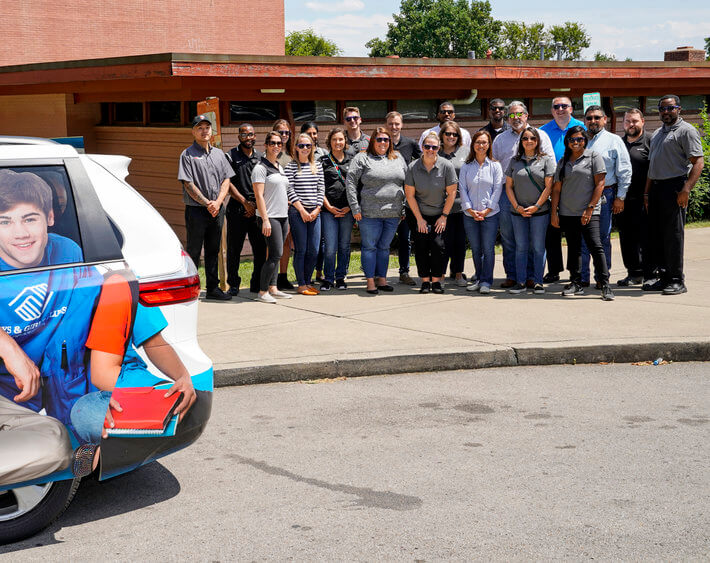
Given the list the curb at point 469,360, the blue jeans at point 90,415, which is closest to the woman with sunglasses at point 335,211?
the curb at point 469,360

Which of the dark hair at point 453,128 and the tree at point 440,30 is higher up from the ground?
the tree at point 440,30

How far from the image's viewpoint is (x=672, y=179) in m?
9.76

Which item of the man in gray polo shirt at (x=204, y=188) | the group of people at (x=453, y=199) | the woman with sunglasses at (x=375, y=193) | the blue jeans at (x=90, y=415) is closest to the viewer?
the blue jeans at (x=90, y=415)

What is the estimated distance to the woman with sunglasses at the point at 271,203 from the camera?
31.3 feet

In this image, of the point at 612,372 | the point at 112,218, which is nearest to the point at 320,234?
the point at 612,372

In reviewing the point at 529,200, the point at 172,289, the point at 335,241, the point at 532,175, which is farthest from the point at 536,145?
the point at 172,289

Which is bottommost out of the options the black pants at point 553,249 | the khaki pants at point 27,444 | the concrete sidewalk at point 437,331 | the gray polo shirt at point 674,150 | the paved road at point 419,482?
the paved road at point 419,482

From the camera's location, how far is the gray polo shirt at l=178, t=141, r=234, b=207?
941cm

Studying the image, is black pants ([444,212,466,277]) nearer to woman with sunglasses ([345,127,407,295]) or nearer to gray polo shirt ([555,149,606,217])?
woman with sunglasses ([345,127,407,295])

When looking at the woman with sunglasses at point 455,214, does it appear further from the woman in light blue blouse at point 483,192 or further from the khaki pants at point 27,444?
the khaki pants at point 27,444

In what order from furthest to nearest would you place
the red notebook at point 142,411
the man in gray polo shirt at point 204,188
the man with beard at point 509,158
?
the man with beard at point 509,158
the man in gray polo shirt at point 204,188
the red notebook at point 142,411

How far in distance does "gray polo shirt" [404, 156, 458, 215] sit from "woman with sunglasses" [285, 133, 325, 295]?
3.27 ft

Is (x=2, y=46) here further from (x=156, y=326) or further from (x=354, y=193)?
(x=156, y=326)

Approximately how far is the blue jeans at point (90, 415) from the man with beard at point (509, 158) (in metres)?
6.95
